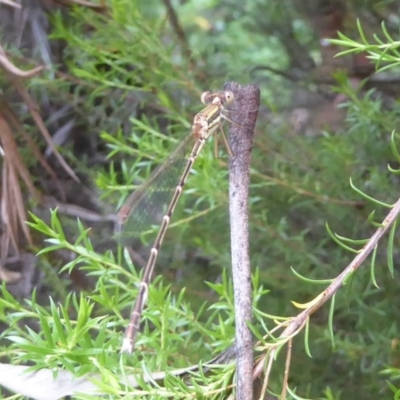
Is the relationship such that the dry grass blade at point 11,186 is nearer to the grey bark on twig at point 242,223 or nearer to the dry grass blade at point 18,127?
the dry grass blade at point 18,127

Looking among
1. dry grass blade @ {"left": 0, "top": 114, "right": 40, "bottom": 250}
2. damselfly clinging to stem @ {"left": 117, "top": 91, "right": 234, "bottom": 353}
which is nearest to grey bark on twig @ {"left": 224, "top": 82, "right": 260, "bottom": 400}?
damselfly clinging to stem @ {"left": 117, "top": 91, "right": 234, "bottom": 353}

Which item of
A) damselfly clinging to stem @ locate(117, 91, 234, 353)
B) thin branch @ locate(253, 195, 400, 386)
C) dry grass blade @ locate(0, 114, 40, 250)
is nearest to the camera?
thin branch @ locate(253, 195, 400, 386)

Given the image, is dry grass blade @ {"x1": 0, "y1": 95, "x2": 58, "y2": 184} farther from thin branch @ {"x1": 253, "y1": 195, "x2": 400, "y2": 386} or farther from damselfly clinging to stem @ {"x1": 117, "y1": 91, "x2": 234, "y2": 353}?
thin branch @ {"x1": 253, "y1": 195, "x2": 400, "y2": 386}

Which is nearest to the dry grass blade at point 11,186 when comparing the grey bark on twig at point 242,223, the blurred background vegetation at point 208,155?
the blurred background vegetation at point 208,155

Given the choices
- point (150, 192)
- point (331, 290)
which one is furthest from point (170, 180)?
point (331, 290)

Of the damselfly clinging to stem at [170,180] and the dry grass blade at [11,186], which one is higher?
the dry grass blade at [11,186]
